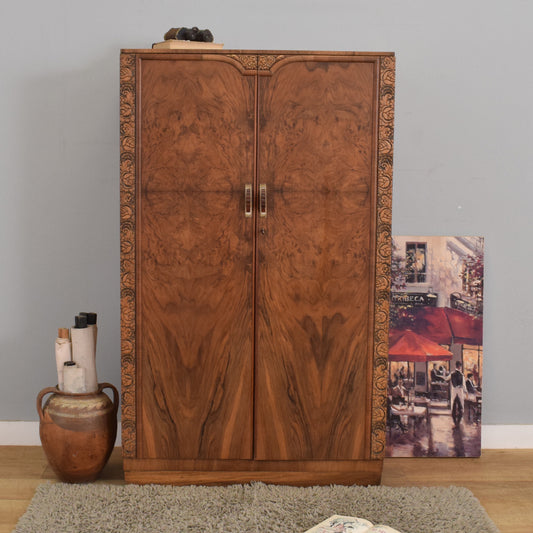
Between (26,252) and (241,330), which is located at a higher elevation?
(26,252)

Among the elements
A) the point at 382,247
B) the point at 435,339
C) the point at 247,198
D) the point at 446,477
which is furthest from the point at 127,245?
the point at 446,477

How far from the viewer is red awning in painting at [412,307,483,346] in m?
2.61

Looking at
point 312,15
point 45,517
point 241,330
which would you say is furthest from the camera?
point 312,15

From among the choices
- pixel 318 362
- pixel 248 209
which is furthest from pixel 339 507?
pixel 248 209

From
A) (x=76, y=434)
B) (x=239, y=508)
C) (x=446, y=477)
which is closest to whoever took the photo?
(x=239, y=508)

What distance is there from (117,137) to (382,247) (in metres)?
1.33

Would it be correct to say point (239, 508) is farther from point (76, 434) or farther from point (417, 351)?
point (417, 351)

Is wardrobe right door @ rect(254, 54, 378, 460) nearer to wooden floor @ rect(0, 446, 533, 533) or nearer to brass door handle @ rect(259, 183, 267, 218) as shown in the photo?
brass door handle @ rect(259, 183, 267, 218)

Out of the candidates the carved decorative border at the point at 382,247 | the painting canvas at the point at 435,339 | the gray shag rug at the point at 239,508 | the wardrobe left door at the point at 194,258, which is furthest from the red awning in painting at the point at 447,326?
the wardrobe left door at the point at 194,258

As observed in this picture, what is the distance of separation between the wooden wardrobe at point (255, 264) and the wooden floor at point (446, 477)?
0.96 feet

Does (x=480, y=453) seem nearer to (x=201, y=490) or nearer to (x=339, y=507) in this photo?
(x=339, y=507)

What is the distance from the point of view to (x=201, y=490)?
2135mm

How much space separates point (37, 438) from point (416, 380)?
182cm

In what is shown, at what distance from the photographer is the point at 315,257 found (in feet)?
6.92
